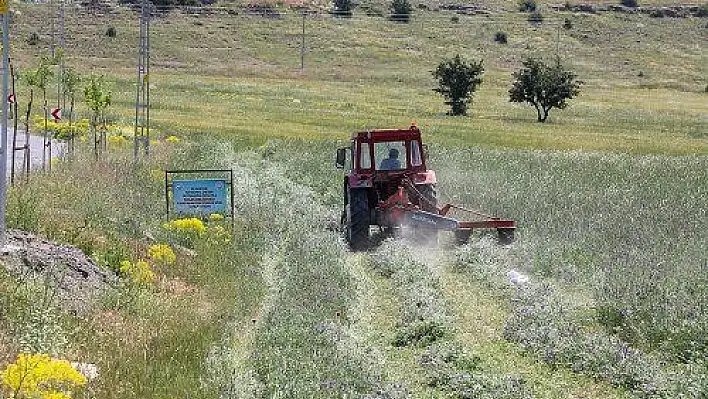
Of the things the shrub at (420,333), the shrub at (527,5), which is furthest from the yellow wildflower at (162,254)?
the shrub at (527,5)

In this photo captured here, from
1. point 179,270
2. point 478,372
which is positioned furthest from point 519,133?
point 478,372

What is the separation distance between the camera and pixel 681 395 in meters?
9.29

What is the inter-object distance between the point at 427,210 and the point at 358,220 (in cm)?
131

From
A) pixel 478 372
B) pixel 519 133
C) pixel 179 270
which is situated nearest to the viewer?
pixel 478 372

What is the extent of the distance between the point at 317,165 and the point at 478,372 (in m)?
20.4

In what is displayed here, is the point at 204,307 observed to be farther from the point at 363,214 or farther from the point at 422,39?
the point at 422,39

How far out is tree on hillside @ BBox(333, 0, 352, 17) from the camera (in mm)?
130750

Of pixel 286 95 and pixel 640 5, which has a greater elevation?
pixel 640 5

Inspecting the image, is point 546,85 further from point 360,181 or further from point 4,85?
point 4,85

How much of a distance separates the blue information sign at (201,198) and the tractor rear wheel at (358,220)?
2.41 m

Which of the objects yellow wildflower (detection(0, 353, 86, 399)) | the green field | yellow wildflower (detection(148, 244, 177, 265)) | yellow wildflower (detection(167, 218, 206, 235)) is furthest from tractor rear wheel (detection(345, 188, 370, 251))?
yellow wildflower (detection(0, 353, 86, 399))

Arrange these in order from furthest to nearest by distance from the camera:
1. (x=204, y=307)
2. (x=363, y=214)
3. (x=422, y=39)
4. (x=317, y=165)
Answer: (x=422, y=39) < (x=317, y=165) < (x=363, y=214) < (x=204, y=307)

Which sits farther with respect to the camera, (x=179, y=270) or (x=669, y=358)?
(x=179, y=270)

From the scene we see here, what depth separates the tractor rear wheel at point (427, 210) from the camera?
18.0 m
